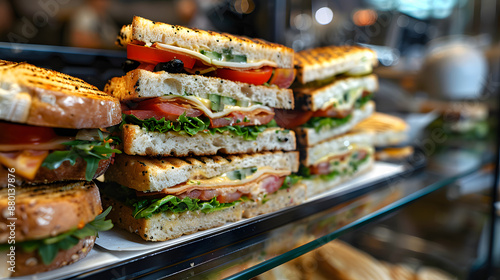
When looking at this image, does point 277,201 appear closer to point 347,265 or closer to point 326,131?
point 326,131

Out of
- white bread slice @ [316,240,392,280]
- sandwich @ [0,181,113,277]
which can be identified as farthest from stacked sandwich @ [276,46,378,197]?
sandwich @ [0,181,113,277]

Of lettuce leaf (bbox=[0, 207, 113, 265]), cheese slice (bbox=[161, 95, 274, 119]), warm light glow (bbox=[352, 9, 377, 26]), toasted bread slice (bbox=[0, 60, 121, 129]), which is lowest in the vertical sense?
lettuce leaf (bbox=[0, 207, 113, 265])

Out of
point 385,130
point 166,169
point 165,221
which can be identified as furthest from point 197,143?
point 385,130

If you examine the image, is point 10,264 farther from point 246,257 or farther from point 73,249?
point 246,257

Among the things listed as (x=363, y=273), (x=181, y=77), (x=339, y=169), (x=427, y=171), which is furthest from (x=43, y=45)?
(x=427, y=171)

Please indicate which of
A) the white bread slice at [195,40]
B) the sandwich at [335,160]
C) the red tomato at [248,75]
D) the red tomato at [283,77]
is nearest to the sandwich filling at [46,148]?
the white bread slice at [195,40]

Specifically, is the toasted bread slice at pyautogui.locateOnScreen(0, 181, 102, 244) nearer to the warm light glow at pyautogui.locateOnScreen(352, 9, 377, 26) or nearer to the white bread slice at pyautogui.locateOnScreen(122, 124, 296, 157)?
the white bread slice at pyautogui.locateOnScreen(122, 124, 296, 157)
